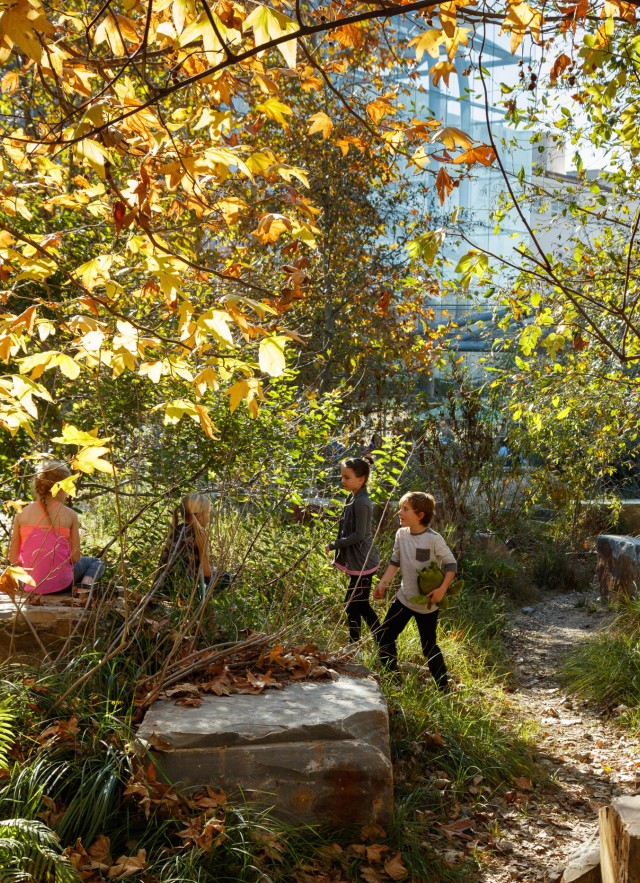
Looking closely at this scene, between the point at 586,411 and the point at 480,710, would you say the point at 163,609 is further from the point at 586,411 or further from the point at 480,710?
the point at 586,411

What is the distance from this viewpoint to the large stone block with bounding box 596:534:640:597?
9.11m

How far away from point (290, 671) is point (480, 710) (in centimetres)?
166

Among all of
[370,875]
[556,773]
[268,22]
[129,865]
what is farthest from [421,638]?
[268,22]

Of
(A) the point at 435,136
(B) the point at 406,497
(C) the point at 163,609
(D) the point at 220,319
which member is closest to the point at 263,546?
(B) the point at 406,497

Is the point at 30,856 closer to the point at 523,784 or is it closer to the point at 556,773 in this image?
the point at 523,784

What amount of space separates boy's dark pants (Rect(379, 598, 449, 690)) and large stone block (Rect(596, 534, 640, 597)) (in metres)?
3.34

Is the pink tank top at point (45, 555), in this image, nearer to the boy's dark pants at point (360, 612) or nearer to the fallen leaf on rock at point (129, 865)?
the boy's dark pants at point (360, 612)

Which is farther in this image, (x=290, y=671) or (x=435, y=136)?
(x=290, y=671)

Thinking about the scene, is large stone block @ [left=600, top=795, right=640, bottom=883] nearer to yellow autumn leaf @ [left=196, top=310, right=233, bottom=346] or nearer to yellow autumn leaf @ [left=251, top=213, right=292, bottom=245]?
yellow autumn leaf @ [left=196, top=310, right=233, bottom=346]

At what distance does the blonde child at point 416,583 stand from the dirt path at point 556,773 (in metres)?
0.96

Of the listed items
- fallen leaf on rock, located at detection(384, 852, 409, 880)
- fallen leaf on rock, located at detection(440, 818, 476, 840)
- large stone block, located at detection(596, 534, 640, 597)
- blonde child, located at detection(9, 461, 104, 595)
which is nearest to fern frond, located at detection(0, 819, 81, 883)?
fallen leaf on rock, located at detection(384, 852, 409, 880)

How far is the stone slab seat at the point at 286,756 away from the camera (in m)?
4.11

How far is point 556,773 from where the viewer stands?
18.5 ft

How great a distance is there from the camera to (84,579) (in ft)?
18.9
